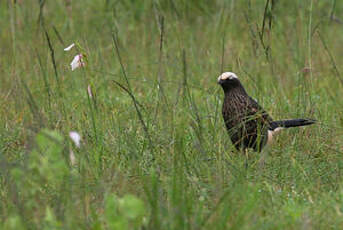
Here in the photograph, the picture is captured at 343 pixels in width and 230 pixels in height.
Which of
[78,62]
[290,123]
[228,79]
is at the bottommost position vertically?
[290,123]

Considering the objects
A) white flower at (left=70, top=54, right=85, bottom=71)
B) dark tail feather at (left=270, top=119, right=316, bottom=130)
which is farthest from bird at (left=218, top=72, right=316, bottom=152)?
white flower at (left=70, top=54, right=85, bottom=71)

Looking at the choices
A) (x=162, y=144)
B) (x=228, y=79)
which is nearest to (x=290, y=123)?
(x=228, y=79)

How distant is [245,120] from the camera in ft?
13.0

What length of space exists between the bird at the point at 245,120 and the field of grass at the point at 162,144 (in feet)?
0.23

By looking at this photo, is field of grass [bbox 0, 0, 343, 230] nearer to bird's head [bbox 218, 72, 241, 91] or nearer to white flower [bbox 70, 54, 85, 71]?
white flower [bbox 70, 54, 85, 71]

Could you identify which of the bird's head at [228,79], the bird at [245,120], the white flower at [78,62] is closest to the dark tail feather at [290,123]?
the bird at [245,120]

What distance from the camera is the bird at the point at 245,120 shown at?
3.87 metres

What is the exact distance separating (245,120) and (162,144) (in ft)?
2.27

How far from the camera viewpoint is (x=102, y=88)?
5051 mm

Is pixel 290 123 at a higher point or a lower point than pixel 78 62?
lower

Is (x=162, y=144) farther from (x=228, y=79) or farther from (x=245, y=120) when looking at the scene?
(x=228, y=79)

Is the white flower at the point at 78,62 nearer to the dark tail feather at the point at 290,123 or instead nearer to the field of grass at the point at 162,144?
the field of grass at the point at 162,144

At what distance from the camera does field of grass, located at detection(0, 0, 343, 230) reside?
2.55 metres

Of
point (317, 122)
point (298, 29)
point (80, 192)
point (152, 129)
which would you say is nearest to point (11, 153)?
point (152, 129)
